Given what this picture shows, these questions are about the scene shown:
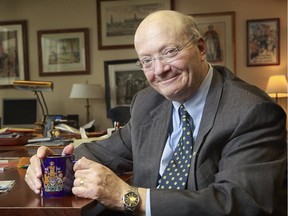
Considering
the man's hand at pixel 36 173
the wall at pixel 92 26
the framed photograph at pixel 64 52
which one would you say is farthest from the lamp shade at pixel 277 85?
the man's hand at pixel 36 173

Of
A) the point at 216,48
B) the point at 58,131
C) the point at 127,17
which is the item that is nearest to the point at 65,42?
the point at 127,17

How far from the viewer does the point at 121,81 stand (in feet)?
19.6

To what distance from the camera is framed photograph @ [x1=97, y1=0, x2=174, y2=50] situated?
5.92m

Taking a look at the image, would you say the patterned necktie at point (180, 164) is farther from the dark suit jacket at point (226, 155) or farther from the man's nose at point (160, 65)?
the man's nose at point (160, 65)

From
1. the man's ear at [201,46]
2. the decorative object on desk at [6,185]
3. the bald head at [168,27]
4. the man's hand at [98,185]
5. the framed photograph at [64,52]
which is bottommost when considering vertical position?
the decorative object on desk at [6,185]

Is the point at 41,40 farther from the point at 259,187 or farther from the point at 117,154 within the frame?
the point at 259,187

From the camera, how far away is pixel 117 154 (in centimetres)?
160

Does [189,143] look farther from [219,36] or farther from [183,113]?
[219,36]

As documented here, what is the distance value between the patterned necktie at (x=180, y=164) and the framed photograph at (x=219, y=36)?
15.0 ft

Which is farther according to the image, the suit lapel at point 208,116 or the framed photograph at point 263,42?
the framed photograph at point 263,42

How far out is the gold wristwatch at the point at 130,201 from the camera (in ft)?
3.66

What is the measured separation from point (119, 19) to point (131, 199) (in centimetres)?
509

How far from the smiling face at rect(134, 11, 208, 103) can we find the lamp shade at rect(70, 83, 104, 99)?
4.17 metres

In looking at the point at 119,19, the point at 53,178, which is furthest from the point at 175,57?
the point at 119,19
